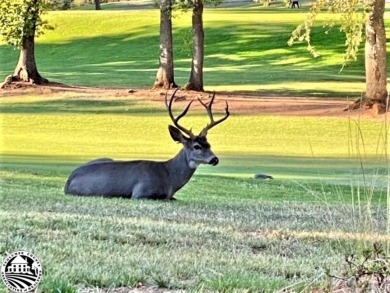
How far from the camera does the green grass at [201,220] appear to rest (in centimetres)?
632

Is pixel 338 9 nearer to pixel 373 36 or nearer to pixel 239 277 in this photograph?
pixel 373 36

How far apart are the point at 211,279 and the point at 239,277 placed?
217 mm

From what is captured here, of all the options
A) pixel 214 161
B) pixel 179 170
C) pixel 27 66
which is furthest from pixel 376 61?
pixel 214 161

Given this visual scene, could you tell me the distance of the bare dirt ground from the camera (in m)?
34.6

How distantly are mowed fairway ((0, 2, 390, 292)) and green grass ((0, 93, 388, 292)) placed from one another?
0.02 metres

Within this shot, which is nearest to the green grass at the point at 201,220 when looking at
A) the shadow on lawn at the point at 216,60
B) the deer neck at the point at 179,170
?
the deer neck at the point at 179,170

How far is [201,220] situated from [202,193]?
214 inches

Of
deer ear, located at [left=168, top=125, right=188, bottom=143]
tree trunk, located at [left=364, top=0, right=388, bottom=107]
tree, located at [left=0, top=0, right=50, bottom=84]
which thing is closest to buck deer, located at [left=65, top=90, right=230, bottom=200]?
deer ear, located at [left=168, top=125, right=188, bottom=143]

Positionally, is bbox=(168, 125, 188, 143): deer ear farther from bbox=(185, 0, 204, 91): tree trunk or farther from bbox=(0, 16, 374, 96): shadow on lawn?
bbox=(0, 16, 374, 96): shadow on lawn

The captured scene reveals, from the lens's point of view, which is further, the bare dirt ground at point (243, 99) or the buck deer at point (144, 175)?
the bare dirt ground at point (243, 99)

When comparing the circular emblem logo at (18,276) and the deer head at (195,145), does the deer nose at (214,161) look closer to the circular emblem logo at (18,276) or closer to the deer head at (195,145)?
the deer head at (195,145)

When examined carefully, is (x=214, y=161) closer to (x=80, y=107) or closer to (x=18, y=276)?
(x=18, y=276)

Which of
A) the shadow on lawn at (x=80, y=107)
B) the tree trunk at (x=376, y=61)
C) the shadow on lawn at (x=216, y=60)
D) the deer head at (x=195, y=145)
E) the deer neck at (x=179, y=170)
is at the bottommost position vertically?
the shadow on lawn at (x=216, y=60)

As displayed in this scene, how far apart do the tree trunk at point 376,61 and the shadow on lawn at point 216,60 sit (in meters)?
8.09
